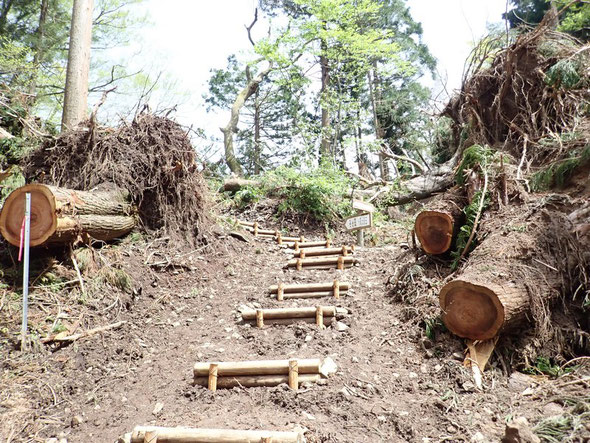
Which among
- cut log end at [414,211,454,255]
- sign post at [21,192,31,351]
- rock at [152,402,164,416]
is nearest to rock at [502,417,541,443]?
rock at [152,402,164,416]

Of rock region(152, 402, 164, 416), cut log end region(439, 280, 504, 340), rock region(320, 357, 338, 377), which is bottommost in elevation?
rock region(152, 402, 164, 416)

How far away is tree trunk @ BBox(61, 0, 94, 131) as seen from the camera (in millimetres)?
7439

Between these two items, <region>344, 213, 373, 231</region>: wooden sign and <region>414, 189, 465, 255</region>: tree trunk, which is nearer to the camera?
<region>414, 189, 465, 255</region>: tree trunk

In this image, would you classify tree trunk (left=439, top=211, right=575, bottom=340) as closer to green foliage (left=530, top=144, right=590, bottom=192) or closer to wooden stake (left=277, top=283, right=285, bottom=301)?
green foliage (left=530, top=144, right=590, bottom=192)

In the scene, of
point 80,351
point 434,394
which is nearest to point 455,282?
point 434,394

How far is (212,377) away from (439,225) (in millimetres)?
3231

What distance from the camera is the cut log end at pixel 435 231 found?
189 inches

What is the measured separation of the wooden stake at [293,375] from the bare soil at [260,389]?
0.08 metres

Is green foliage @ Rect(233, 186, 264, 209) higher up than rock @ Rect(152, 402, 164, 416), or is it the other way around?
green foliage @ Rect(233, 186, 264, 209)

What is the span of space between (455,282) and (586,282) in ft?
3.85

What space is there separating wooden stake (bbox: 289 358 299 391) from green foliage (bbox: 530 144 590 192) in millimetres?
3573

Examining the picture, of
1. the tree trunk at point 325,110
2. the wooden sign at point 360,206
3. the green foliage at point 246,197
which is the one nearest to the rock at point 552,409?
the wooden sign at point 360,206

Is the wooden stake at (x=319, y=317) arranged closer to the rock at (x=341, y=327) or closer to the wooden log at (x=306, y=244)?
the rock at (x=341, y=327)

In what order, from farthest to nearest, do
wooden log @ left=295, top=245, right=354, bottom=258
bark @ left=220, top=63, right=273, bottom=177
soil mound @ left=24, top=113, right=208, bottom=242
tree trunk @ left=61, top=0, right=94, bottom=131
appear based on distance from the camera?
bark @ left=220, top=63, right=273, bottom=177, tree trunk @ left=61, top=0, right=94, bottom=131, wooden log @ left=295, top=245, right=354, bottom=258, soil mound @ left=24, top=113, right=208, bottom=242
